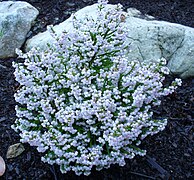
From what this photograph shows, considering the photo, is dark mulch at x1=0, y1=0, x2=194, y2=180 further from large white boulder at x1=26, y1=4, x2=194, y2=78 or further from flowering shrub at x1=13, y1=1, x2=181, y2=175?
flowering shrub at x1=13, y1=1, x2=181, y2=175

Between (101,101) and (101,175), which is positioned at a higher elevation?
(101,101)

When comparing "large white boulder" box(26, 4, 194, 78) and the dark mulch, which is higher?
"large white boulder" box(26, 4, 194, 78)

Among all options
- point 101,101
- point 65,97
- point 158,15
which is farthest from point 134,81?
point 158,15

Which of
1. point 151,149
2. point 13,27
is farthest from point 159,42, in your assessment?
point 13,27

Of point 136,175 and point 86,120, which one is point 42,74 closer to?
point 86,120

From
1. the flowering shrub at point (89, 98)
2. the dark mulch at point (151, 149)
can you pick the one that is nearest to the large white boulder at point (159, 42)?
the dark mulch at point (151, 149)

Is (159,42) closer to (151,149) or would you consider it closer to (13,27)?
(151,149)

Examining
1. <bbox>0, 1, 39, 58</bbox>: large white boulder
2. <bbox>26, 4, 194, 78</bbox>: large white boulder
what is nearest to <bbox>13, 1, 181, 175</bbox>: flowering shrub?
<bbox>26, 4, 194, 78</bbox>: large white boulder
